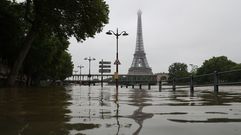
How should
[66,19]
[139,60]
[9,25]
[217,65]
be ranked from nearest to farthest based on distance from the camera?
1. [66,19]
2. [9,25]
3. [217,65]
4. [139,60]

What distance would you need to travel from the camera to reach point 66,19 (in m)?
37.2

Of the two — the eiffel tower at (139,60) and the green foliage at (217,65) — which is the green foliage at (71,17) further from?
the eiffel tower at (139,60)

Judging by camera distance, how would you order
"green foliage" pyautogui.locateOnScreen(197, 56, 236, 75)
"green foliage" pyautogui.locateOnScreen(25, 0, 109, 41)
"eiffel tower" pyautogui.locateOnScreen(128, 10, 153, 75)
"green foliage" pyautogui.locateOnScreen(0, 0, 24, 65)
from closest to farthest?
"green foliage" pyautogui.locateOnScreen(25, 0, 109, 41) → "green foliage" pyautogui.locateOnScreen(0, 0, 24, 65) → "green foliage" pyautogui.locateOnScreen(197, 56, 236, 75) → "eiffel tower" pyautogui.locateOnScreen(128, 10, 153, 75)

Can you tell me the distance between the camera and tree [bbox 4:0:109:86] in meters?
35.7

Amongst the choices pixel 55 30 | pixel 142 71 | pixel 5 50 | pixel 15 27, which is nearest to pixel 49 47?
pixel 5 50

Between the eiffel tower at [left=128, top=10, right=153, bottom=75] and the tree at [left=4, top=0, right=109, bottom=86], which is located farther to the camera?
the eiffel tower at [left=128, top=10, right=153, bottom=75]

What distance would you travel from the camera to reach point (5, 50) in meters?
46.2

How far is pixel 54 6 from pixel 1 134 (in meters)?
30.6

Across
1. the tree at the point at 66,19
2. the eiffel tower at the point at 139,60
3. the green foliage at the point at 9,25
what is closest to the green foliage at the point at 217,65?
the eiffel tower at the point at 139,60

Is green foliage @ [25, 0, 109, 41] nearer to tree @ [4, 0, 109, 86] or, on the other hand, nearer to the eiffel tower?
tree @ [4, 0, 109, 86]

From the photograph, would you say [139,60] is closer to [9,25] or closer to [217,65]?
[217,65]

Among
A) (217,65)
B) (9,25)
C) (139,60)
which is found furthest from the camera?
(139,60)

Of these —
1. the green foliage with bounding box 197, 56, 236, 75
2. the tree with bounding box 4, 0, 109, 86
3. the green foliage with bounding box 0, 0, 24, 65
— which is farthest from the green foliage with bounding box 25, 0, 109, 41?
the green foliage with bounding box 197, 56, 236, 75

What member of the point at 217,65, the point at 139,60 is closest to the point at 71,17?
the point at 217,65
